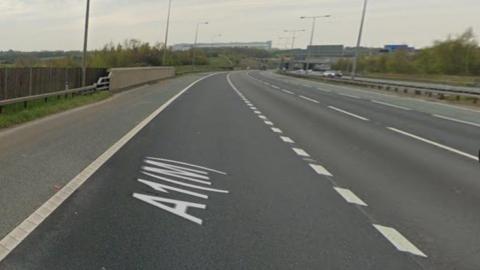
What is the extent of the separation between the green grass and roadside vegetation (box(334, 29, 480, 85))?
2235 inches

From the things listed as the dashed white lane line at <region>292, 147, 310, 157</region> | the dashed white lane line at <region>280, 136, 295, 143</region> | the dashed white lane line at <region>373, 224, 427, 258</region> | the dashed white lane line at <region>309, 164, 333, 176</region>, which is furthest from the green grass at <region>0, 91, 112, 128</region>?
the dashed white lane line at <region>373, 224, 427, 258</region>

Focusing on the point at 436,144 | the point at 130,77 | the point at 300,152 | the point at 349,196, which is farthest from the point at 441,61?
the point at 349,196

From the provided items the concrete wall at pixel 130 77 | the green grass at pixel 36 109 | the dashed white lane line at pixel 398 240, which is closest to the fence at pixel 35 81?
the green grass at pixel 36 109

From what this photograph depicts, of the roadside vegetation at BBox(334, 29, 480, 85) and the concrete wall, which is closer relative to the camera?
the concrete wall

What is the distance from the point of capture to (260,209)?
5.31 meters

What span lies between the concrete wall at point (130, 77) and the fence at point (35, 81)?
4.53m

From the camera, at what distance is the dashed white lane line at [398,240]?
165 inches

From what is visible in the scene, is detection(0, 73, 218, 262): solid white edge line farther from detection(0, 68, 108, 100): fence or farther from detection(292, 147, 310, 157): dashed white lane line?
detection(0, 68, 108, 100): fence

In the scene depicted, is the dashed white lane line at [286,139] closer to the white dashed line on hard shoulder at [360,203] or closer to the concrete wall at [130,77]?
the white dashed line on hard shoulder at [360,203]

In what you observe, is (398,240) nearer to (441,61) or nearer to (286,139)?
(286,139)

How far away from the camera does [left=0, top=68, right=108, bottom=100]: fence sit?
14797mm

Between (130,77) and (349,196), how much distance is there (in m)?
28.0

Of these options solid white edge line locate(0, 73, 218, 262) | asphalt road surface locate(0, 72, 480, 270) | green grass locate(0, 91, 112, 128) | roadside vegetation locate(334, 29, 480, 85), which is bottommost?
green grass locate(0, 91, 112, 128)

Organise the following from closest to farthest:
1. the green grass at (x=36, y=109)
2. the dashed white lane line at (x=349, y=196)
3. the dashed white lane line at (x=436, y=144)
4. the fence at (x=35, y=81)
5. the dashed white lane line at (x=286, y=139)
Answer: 1. the dashed white lane line at (x=349, y=196)
2. the dashed white lane line at (x=436, y=144)
3. the dashed white lane line at (x=286, y=139)
4. the green grass at (x=36, y=109)
5. the fence at (x=35, y=81)
